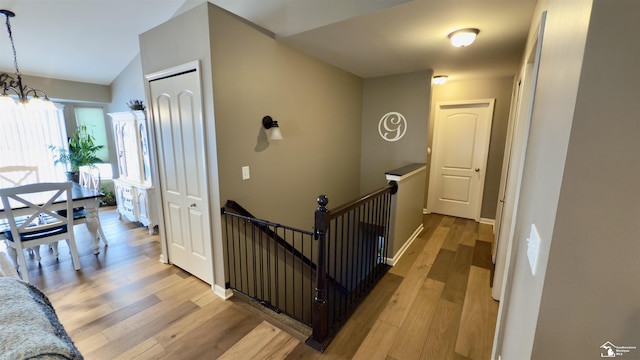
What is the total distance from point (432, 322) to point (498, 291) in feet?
2.56

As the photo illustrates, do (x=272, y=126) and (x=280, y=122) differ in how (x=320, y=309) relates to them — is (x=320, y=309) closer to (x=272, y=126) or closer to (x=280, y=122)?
(x=272, y=126)

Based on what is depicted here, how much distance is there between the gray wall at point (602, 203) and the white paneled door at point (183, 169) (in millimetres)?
2377

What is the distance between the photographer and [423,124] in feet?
12.5

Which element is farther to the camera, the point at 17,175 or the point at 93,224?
the point at 17,175

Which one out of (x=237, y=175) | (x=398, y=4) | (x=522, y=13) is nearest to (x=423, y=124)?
(x=522, y=13)

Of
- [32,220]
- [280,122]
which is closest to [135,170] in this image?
[32,220]

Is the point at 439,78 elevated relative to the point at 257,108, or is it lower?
elevated

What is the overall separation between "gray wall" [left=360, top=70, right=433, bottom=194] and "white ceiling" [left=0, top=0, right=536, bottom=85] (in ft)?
0.73

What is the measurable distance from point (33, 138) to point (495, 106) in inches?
325

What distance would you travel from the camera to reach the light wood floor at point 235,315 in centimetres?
183

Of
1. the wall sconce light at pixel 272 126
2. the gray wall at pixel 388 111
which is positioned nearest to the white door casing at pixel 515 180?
the gray wall at pixel 388 111

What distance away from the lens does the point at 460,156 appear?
453cm

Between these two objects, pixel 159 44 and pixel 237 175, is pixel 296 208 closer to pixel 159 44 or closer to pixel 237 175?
pixel 237 175

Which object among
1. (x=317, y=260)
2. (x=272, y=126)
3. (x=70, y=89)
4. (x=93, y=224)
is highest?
(x=70, y=89)
